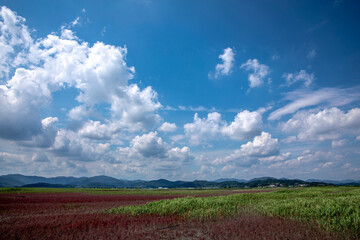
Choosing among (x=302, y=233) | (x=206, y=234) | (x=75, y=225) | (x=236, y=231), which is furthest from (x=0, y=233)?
(x=302, y=233)

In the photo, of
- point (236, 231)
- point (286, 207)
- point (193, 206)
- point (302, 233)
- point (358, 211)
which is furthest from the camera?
→ point (193, 206)

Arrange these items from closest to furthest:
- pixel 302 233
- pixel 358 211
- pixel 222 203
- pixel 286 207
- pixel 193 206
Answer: pixel 302 233
pixel 358 211
pixel 286 207
pixel 193 206
pixel 222 203

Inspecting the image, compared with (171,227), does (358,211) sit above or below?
above

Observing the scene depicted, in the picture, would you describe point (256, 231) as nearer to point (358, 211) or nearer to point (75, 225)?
point (358, 211)

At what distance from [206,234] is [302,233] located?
474 cm

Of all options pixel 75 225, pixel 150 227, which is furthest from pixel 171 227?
pixel 75 225

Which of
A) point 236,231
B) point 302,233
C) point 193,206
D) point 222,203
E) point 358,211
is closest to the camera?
point 302,233

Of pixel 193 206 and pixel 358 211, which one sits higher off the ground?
pixel 358 211

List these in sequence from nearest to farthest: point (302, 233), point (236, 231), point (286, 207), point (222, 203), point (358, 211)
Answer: point (302, 233), point (236, 231), point (358, 211), point (286, 207), point (222, 203)

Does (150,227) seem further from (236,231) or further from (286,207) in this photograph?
(286,207)

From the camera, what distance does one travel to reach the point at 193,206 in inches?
712

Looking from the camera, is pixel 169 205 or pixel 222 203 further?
pixel 222 203

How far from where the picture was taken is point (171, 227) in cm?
1209

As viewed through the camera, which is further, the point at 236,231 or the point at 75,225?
the point at 75,225
